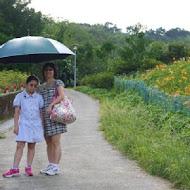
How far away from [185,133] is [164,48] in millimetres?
34175

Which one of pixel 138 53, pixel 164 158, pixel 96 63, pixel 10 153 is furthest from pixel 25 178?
pixel 96 63

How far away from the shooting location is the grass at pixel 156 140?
22.0ft

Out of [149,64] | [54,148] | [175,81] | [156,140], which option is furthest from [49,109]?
[149,64]

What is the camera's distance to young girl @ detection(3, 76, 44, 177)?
679 cm

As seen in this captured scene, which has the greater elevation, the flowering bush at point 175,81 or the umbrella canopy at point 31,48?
the umbrella canopy at point 31,48

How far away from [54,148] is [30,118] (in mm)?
608

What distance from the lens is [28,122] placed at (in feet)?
22.4

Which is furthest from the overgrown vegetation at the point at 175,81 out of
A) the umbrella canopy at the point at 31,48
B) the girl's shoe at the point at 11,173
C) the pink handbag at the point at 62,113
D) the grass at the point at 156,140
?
the girl's shoe at the point at 11,173

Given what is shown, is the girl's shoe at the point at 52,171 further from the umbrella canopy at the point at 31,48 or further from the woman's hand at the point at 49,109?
the umbrella canopy at the point at 31,48

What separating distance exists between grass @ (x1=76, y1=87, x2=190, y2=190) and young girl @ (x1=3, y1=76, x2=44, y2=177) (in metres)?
1.85

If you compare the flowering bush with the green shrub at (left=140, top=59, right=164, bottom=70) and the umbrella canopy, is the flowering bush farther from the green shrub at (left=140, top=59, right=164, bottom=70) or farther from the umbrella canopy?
the green shrub at (left=140, top=59, right=164, bottom=70)

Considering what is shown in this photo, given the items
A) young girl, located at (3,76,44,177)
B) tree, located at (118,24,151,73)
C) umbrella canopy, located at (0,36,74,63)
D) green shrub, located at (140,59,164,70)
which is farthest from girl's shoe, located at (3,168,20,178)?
tree, located at (118,24,151,73)

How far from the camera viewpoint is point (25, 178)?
22.1ft

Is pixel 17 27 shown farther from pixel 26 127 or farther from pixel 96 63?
pixel 26 127
